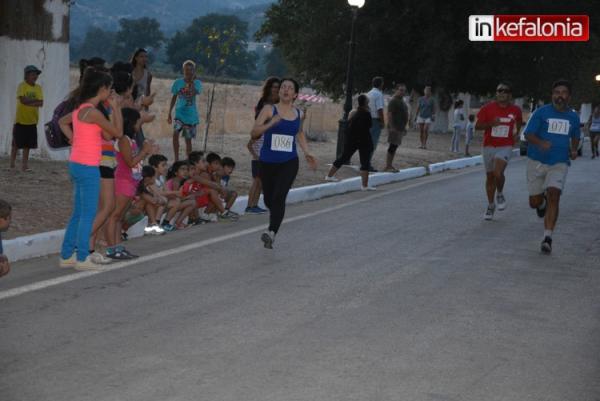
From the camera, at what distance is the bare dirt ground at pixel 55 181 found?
40.9ft

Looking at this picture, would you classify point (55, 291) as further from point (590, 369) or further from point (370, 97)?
point (370, 97)

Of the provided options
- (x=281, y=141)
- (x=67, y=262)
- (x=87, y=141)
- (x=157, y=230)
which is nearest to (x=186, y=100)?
(x=157, y=230)

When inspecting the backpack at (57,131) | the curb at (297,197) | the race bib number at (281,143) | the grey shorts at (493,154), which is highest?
the backpack at (57,131)

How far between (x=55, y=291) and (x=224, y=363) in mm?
2715

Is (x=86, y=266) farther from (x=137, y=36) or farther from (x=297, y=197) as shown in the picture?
(x=137, y=36)

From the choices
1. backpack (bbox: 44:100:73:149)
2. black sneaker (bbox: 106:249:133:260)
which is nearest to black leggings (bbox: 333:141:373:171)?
black sneaker (bbox: 106:249:133:260)

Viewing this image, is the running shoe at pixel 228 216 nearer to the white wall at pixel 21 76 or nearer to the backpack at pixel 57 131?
the backpack at pixel 57 131

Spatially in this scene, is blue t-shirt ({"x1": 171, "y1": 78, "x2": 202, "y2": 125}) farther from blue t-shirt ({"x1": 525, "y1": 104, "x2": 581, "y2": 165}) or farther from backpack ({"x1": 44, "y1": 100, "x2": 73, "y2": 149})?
backpack ({"x1": 44, "y1": 100, "x2": 73, "y2": 149})

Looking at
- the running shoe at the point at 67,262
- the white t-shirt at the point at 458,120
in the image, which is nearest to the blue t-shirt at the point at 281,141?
the running shoe at the point at 67,262

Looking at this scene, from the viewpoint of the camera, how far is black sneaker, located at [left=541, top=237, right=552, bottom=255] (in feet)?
39.4

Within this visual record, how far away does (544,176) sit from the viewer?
41.9 ft

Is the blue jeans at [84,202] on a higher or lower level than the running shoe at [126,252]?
higher

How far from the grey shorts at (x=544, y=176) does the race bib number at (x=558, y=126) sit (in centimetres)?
35

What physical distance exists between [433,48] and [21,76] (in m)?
27.0
